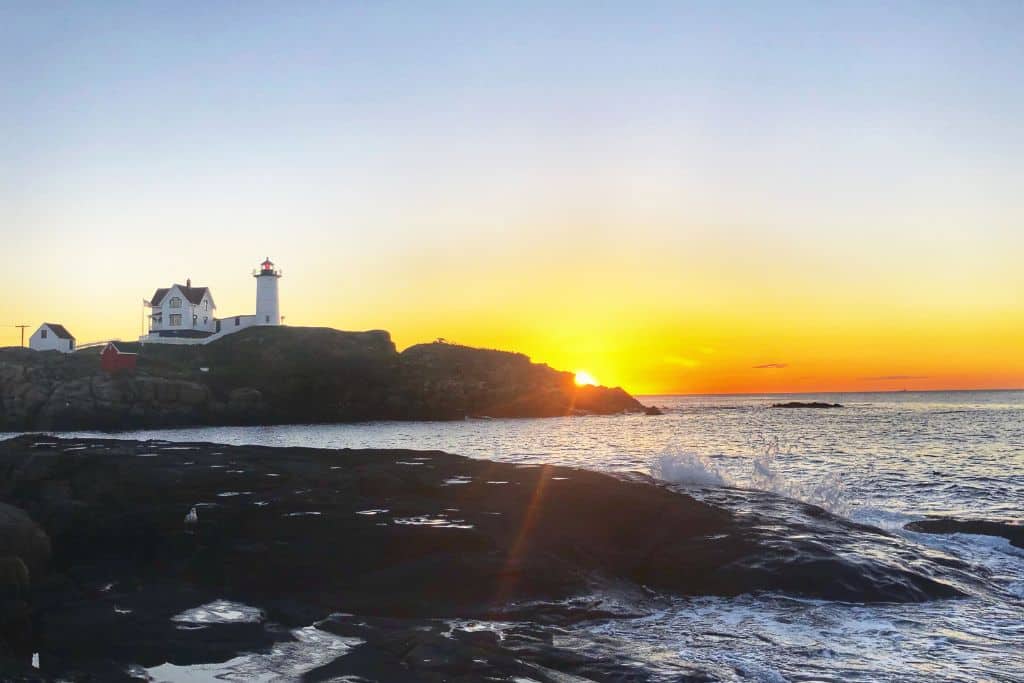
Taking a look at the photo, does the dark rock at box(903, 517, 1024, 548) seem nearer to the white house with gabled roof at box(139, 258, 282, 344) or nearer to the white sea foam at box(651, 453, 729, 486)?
the white sea foam at box(651, 453, 729, 486)

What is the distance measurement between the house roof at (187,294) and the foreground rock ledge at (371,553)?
3634 inches

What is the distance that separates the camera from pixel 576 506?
18.2 meters

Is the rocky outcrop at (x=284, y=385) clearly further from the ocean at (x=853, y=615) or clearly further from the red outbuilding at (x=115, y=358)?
the ocean at (x=853, y=615)

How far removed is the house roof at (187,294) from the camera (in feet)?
353

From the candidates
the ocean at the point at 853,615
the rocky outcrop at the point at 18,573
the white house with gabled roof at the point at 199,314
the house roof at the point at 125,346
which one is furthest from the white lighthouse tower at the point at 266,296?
the rocky outcrop at the point at 18,573

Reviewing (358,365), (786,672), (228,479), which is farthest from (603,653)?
(358,365)

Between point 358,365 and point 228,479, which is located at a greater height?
point 358,365

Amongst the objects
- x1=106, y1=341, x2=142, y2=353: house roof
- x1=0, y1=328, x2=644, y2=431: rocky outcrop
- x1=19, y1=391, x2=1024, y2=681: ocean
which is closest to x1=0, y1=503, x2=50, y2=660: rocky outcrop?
x1=19, y1=391, x2=1024, y2=681: ocean

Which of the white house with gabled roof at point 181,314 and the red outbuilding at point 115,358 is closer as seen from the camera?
the red outbuilding at point 115,358

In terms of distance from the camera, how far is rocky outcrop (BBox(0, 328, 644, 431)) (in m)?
76.8

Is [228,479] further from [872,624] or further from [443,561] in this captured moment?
[872,624]

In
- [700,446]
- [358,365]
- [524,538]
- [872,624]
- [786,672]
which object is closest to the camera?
[786,672]

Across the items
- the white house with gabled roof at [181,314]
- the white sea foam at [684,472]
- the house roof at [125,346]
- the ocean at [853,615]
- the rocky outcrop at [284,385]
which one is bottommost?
the ocean at [853,615]

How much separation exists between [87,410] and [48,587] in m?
74.0
